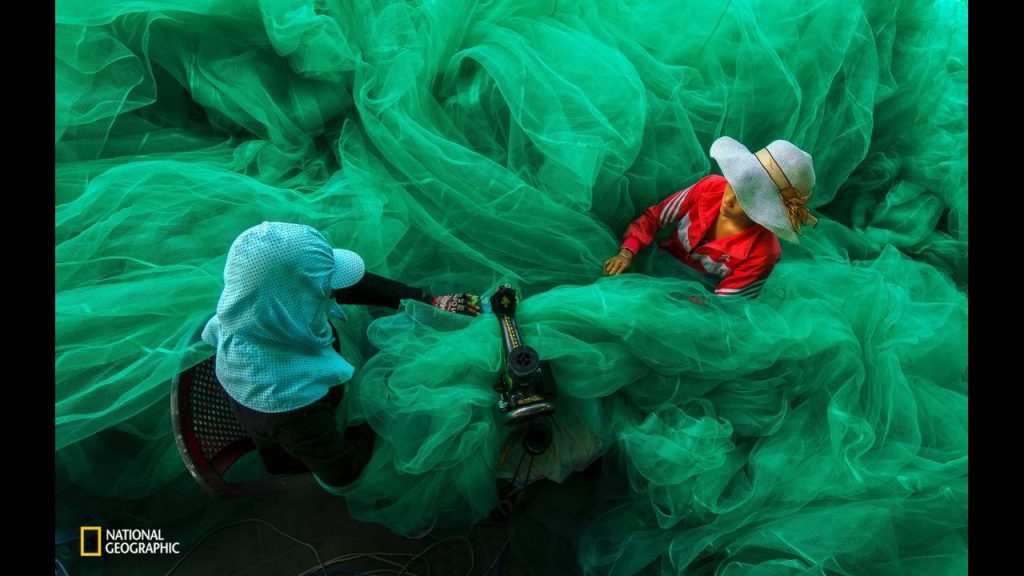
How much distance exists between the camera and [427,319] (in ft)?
4.40

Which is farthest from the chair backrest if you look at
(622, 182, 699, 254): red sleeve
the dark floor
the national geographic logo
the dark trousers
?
(622, 182, 699, 254): red sleeve

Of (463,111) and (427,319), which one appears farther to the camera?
(463,111)

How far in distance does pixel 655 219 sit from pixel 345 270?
822mm

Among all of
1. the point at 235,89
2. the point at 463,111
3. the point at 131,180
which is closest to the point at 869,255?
the point at 463,111

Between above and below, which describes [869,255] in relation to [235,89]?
below

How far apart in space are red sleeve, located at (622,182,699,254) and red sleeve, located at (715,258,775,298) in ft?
0.69

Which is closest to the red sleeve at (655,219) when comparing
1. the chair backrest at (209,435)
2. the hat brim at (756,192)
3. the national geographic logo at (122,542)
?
the hat brim at (756,192)

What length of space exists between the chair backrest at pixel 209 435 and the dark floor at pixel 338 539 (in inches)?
12.7

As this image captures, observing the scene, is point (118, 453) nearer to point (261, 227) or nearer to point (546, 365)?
point (261, 227)

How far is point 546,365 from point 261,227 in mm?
632

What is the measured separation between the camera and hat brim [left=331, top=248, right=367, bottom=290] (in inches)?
46.8

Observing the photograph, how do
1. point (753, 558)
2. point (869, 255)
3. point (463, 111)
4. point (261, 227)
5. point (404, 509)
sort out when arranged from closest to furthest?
point (261, 227), point (753, 558), point (404, 509), point (463, 111), point (869, 255)

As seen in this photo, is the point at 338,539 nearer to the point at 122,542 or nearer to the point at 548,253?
the point at 122,542

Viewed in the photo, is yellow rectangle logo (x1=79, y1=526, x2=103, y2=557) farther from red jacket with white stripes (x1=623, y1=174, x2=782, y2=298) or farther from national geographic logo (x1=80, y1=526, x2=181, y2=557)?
red jacket with white stripes (x1=623, y1=174, x2=782, y2=298)
